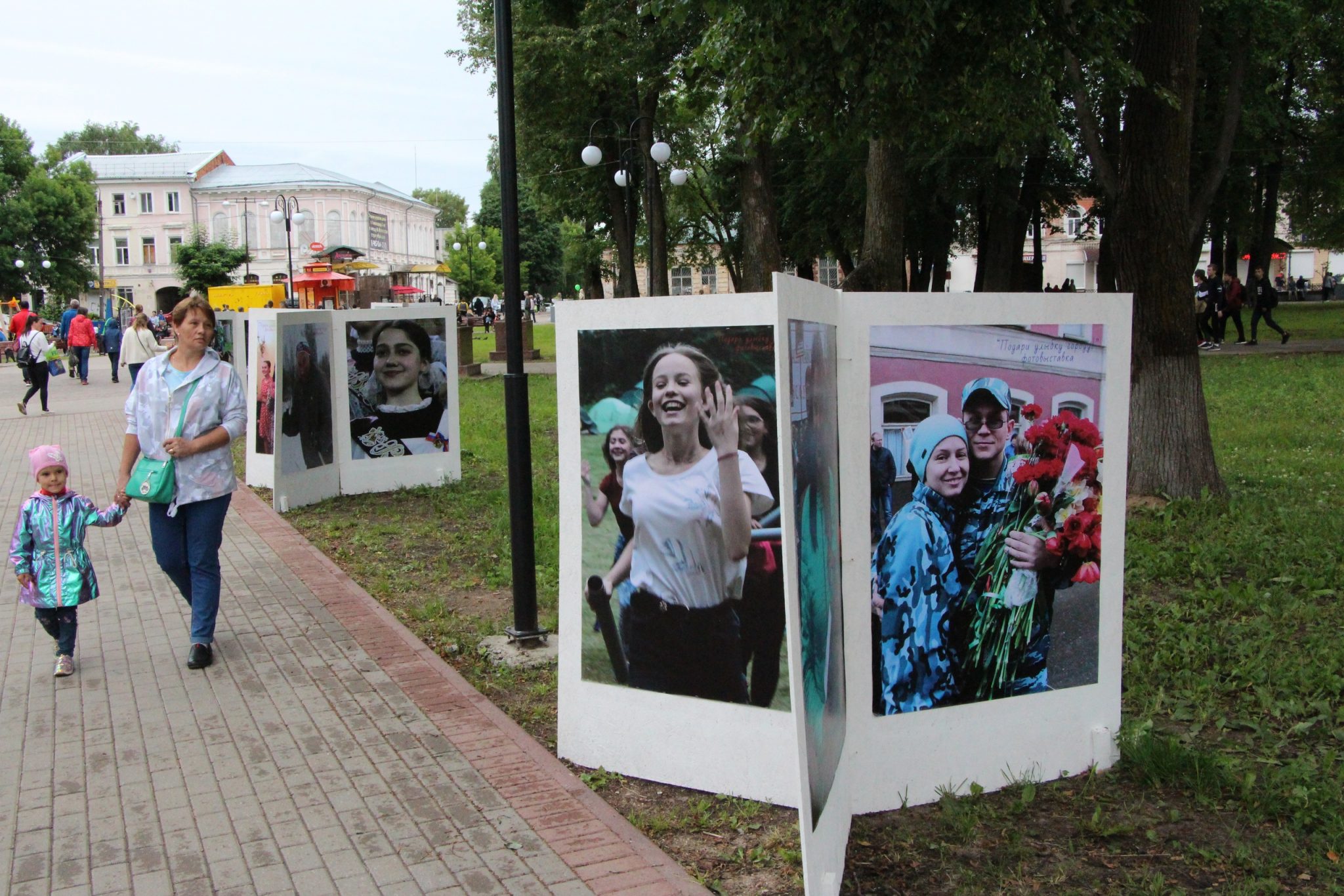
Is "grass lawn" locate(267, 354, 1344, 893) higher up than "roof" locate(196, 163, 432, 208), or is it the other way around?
"roof" locate(196, 163, 432, 208)

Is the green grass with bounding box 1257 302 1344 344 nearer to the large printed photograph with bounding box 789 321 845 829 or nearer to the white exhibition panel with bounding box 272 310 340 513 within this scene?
the white exhibition panel with bounding box 272 310 340 513

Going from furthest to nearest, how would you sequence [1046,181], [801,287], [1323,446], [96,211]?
1. [96,211]
2. [1046,181]
3. [1323,446]
4. [801,287]

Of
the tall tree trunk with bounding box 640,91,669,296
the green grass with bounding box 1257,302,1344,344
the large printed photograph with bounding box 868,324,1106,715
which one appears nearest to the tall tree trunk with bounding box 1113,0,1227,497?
the large printed photograph with bounding box 868,324,1106,715

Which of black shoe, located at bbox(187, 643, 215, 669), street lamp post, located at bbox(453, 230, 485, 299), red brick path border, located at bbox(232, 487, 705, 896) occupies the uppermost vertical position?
street lamp post, located at bbox(453, 230, 485, 299)

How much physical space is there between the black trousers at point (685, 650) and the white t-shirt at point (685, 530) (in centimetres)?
5

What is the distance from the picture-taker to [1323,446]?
458 inches

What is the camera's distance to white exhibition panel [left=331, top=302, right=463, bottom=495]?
34.1 feet

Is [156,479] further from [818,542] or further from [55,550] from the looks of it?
[818,542]

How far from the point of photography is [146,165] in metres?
95.9

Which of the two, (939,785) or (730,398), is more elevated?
(730,398)

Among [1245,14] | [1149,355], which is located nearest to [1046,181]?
[1245,14]

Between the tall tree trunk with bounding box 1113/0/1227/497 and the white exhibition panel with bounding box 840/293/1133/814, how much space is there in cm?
469

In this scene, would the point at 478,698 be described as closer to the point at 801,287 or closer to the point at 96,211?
the point at 801,287

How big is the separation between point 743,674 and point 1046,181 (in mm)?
31309
